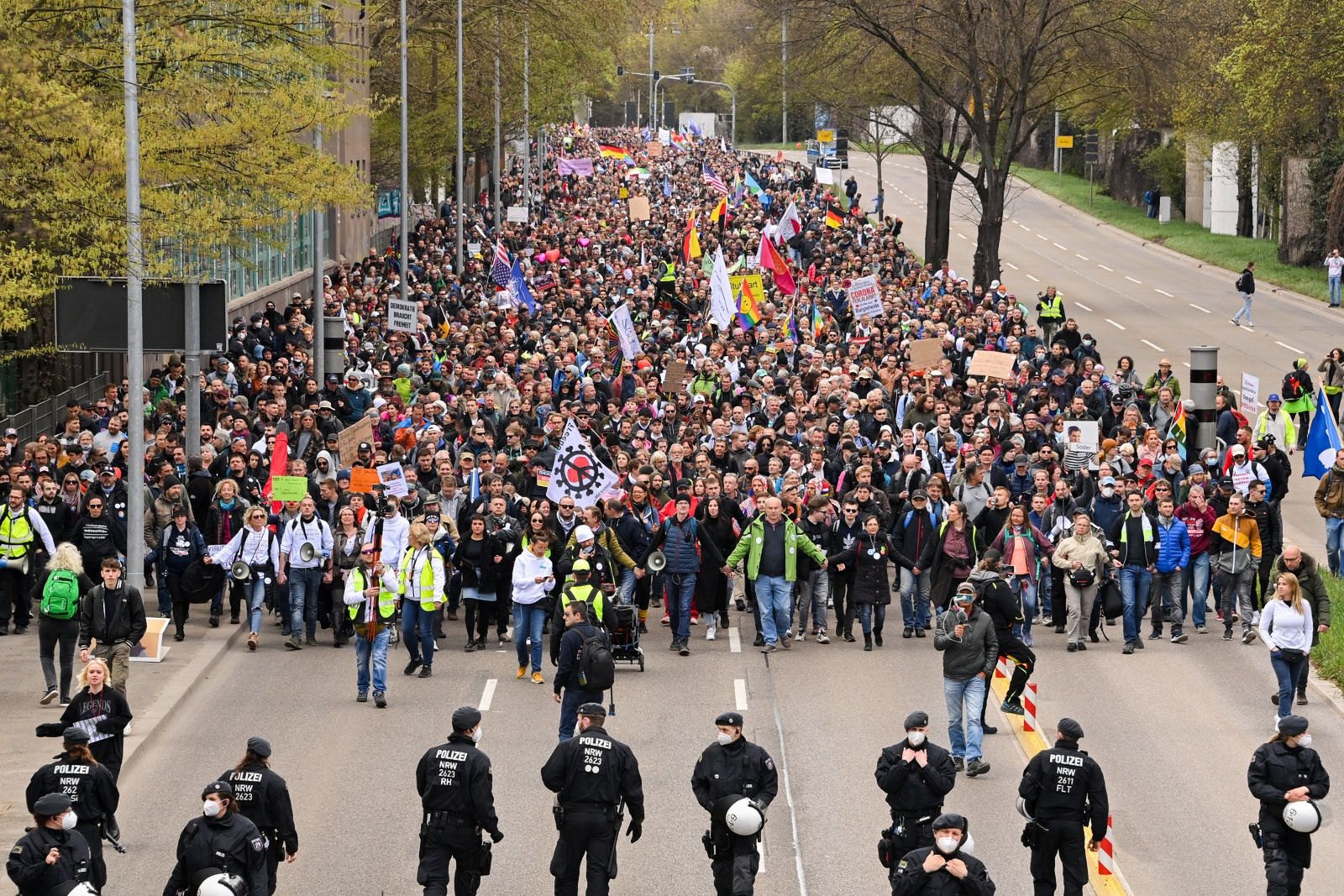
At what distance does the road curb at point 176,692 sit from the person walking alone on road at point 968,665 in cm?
611

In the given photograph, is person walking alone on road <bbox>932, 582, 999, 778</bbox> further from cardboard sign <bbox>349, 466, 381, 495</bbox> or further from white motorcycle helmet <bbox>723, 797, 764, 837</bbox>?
cardboard sign <bbox>349, 466, 381, 495</bbox>

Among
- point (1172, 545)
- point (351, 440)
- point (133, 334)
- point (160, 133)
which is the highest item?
point (160, 133)

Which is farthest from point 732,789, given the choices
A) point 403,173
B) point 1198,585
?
point 403,173

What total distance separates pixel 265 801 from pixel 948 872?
12.6 feet

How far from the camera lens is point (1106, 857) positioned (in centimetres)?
1304

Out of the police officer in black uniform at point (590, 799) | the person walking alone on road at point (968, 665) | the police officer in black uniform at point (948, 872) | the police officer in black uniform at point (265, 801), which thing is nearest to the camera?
the police officer in black uniform at point (948, 872)

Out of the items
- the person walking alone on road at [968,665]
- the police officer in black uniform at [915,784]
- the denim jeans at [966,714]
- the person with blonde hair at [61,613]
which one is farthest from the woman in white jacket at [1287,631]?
the person with blonde hair at [61,613]

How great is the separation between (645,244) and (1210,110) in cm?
1727

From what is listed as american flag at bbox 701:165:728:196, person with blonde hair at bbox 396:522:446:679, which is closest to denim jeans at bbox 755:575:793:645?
person with blonde hair at bbox 396:522:446:679

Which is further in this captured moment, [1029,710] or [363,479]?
[363,479]

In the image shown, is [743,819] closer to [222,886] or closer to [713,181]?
[222,886]

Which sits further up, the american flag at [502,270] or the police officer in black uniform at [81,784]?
the american flag at [502,270]

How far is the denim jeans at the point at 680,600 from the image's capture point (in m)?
20.1

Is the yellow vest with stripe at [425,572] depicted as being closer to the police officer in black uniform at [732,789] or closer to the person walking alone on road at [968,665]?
the person walking alone on road at [968,665]
